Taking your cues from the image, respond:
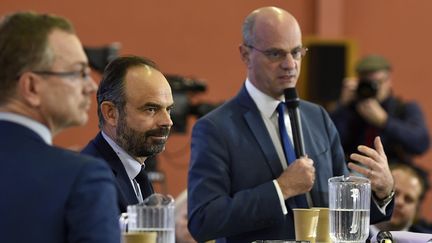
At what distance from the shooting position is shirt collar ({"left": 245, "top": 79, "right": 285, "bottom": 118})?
3195mm

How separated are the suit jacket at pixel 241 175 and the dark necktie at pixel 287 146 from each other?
0.04 metres

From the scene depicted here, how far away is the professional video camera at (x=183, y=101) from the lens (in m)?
5.21

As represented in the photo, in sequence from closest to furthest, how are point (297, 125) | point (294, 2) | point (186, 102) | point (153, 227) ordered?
point (153, 227) → point (297, 125) → point (186, 102) → point (294, 2)

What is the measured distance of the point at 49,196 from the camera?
1.85 meters

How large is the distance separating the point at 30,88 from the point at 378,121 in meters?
3.81

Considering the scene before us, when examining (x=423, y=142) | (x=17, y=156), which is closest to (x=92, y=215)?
(x=17, y=156)

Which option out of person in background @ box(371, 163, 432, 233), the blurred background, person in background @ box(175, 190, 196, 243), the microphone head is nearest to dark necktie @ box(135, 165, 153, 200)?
the microphone head

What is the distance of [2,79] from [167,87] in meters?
0.89

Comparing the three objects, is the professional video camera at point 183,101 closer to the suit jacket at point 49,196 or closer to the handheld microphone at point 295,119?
the handheld microphone at point 295,119

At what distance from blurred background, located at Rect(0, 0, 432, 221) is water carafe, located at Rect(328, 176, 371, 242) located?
3.52 meters

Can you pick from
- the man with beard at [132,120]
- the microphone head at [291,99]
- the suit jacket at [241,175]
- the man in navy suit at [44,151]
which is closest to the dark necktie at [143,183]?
the man with beard at [132,120]

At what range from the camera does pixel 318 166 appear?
3.17 metres

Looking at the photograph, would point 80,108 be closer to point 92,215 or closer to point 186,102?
point 92,215

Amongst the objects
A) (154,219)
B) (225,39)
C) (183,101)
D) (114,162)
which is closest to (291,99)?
(114,162)
